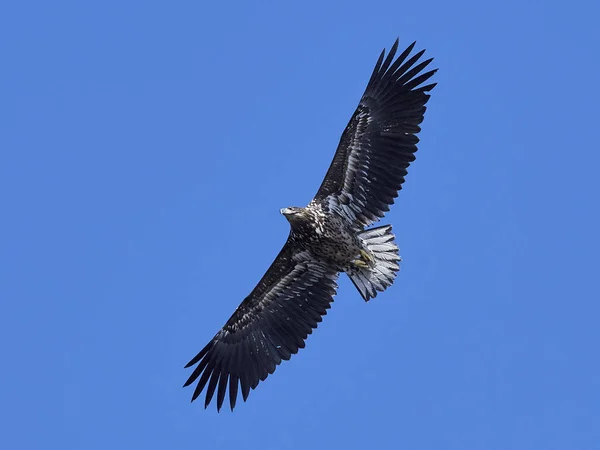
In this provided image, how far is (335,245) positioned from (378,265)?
33.4 inches

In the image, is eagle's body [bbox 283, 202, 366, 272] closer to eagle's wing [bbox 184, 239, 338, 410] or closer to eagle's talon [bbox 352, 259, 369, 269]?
eagle's talon [bbox 352, 259, 369, 269]

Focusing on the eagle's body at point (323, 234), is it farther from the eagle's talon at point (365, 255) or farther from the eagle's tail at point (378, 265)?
the eagle's tail at point (378, 265)

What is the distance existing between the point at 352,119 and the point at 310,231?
77.4 inches

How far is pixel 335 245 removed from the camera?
2011 centimetres

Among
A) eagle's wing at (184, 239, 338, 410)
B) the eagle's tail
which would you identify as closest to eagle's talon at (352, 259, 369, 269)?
the eagle's tail

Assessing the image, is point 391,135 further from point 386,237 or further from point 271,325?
point 271,325

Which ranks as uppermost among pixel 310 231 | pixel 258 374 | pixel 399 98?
pixel 399 98

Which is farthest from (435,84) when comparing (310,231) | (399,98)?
(310,231)

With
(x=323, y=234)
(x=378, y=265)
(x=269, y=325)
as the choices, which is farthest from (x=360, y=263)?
(x=269, y=325)

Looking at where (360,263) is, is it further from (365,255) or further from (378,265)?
(378,265)

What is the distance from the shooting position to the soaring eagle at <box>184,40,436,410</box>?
1995 centimetres

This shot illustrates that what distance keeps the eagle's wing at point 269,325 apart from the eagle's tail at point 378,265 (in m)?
0.49

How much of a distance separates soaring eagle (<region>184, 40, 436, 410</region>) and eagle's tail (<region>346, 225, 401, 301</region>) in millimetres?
16

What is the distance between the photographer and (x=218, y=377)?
20.5 meters
